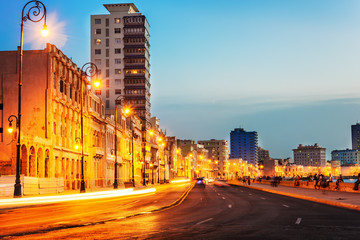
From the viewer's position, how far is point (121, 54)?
466ft

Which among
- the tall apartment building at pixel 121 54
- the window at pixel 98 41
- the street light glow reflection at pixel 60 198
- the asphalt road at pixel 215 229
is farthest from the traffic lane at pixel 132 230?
the window at pixel 98 41

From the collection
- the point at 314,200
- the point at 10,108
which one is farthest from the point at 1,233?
the point at 10,108

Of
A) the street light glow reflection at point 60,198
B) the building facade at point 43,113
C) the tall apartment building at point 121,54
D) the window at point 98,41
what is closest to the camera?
the street light glow reflection at point 60,198

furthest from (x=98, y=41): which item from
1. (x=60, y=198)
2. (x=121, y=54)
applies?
(x=60, y=198)

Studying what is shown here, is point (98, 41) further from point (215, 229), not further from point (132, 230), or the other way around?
point (215, 229)

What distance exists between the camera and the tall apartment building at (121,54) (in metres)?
140

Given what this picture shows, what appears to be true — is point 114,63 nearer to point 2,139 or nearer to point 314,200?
point 2,139

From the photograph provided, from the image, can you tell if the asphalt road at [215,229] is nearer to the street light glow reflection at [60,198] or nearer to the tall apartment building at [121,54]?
the street light glow reflection at [60,198]

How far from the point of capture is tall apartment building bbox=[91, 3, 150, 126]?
140 m

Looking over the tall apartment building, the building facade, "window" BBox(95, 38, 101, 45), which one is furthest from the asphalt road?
"window" BBox(95, 38, 101, 45)

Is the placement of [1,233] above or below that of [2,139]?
below

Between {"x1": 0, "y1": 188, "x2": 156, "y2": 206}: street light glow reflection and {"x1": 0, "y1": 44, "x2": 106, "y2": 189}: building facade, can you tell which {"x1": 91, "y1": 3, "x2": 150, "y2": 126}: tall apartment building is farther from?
{"x1": 0, "y1": 188, "x2": 156, "y2": 206}: street light glow reflection

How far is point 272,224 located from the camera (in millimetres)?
17156

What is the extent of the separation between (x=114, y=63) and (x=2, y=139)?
93.8 m
